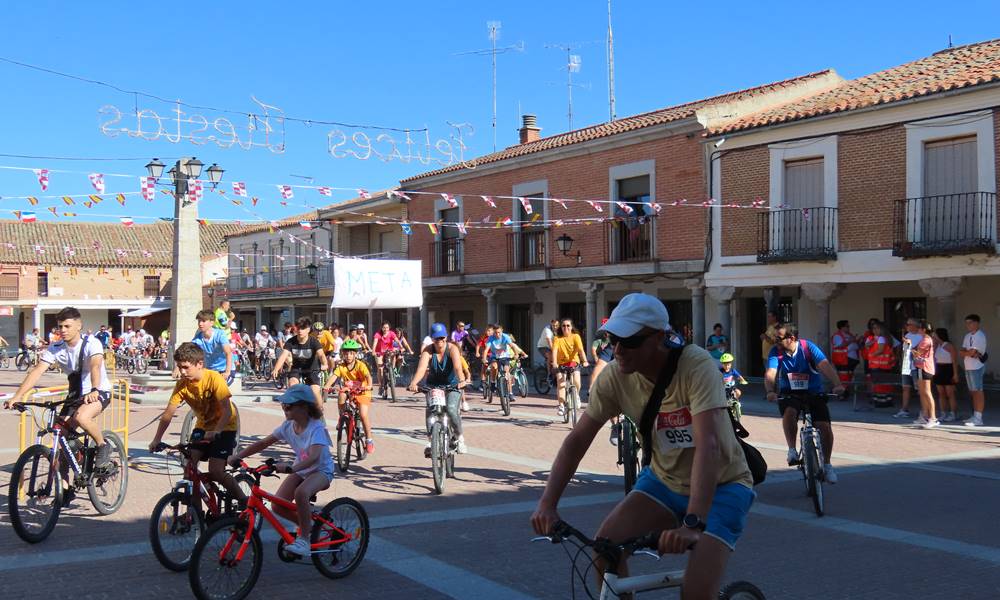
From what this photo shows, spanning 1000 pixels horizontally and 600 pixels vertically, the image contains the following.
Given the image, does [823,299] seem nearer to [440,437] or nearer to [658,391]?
[440,437]

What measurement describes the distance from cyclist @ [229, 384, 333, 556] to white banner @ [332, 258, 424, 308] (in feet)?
53.8

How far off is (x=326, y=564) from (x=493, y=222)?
2225cm

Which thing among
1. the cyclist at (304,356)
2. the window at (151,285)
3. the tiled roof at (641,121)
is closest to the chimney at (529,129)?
the tiled roof at (641,121)

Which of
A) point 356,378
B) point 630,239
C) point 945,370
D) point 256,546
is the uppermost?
point 630,239

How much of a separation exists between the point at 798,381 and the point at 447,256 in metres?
22.2

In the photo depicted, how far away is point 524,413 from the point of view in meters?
17.0

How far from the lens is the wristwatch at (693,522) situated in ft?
10.3

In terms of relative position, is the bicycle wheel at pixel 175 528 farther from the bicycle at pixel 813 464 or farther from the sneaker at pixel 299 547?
the bicycle at pixel 813 464

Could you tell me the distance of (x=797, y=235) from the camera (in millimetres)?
20000

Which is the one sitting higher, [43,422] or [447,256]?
[447,256]

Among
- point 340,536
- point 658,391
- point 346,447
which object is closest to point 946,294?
point 346,447

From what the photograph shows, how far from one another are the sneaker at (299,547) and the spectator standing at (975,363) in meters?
12.3

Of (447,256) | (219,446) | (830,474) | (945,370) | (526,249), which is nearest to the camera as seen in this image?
(219,446)

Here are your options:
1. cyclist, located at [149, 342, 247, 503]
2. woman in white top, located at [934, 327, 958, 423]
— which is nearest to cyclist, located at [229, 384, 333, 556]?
cyclist, located at [149, 342, 247, 503]
